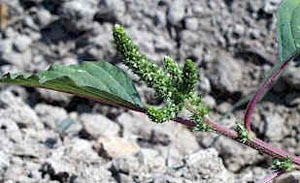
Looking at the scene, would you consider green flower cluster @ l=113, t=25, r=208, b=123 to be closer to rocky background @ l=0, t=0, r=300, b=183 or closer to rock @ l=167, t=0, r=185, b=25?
rocky background @ l=0, t=0, r=300, b=183

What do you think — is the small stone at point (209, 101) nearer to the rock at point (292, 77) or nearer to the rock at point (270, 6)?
the rock at point (292, 77)

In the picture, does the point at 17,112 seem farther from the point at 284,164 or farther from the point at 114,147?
the point at 284,164

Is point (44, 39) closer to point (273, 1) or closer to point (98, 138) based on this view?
point (98, 138)

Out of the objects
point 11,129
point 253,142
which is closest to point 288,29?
point 253,142

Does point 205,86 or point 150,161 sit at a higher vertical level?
point 205,86

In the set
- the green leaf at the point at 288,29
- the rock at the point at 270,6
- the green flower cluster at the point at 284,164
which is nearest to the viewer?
the green flower cluster at the point at 284,164

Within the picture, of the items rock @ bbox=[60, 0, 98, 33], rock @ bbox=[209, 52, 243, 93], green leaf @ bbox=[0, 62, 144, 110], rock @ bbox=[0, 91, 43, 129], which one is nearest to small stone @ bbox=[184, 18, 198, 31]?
rock @ bbox=[209, 52, 243, 93]

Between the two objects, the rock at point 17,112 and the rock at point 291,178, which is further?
the rock at point 17,112

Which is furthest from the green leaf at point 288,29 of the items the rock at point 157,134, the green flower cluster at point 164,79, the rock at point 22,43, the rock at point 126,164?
the rock at point 22,43
